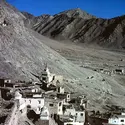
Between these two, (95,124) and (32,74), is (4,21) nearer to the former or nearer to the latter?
(32,74)

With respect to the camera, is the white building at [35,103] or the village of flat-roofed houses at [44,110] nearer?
the village of flat-roofed houses at [44,110]

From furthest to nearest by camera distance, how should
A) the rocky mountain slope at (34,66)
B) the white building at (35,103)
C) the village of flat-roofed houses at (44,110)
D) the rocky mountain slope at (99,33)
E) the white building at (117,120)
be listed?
the rocky mountain slope at (99,33) → the rocky mountain slope at (34,66) → the white building at (117,120) → the white building at (35,103) → the village of flat-roofed houses at (44,110)

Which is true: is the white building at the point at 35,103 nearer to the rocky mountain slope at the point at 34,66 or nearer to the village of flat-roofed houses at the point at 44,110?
the village of flat-roofed houses at the point at 44,110

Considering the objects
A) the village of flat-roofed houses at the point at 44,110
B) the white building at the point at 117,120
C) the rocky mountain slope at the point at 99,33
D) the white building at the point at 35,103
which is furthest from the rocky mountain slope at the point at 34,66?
the rocky mountain slope at the point at 99,33

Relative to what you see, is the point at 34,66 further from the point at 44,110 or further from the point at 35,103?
the point at 44,110

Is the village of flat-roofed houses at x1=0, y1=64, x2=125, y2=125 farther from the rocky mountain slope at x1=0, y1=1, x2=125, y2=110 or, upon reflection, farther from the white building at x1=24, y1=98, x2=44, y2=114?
the rocky mountain slope at x1=0, y1=1, x2=125, y2=110

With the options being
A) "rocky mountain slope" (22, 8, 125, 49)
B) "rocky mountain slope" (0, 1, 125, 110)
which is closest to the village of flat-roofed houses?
"rocky mountain slope" (0, 1, 125, 110)

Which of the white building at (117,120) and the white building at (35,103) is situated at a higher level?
the white building at (35,103)

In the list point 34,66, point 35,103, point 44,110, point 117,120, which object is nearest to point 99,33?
point 34,66

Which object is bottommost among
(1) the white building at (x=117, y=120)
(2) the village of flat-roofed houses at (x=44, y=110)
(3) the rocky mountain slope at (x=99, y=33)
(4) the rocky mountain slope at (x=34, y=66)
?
(1) the white building at (x=117, y=120)
